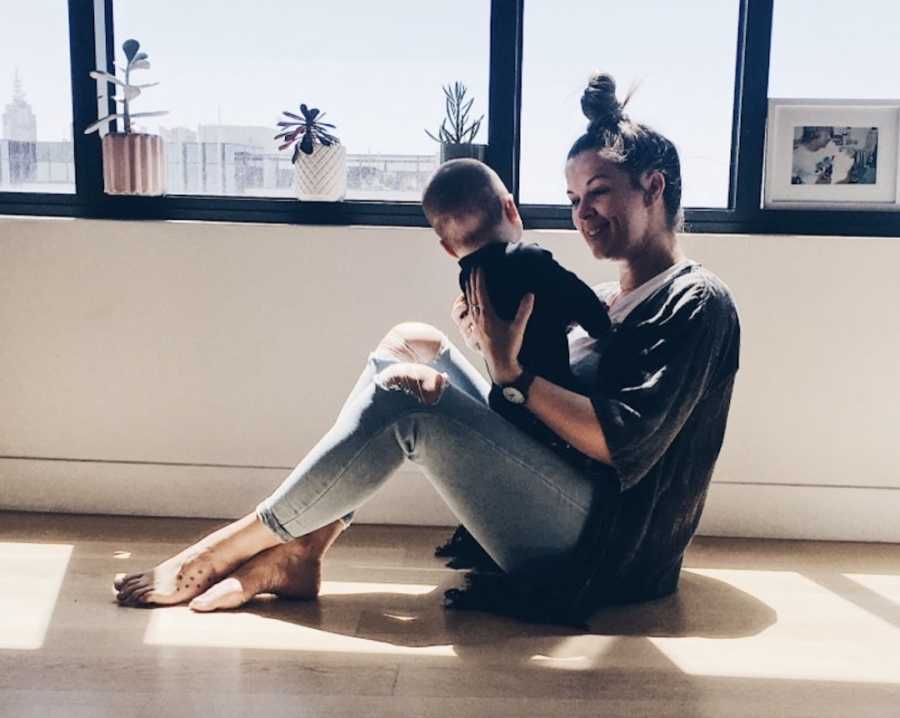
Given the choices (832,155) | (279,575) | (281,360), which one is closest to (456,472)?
(279,575)

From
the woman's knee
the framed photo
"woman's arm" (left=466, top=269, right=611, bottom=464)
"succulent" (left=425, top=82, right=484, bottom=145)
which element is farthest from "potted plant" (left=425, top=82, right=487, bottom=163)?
"woman's arm" (left=466, top=269, right=611, bottom=464)

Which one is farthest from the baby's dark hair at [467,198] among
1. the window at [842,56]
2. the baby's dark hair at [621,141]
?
the window at [842,56]

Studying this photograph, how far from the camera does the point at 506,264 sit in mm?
1881

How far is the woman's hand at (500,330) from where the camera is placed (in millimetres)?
1894

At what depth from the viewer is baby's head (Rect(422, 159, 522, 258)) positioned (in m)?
1.89

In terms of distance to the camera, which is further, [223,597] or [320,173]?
[320,173]

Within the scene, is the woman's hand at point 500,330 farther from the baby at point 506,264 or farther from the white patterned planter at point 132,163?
the white patterned planter at point 132,163

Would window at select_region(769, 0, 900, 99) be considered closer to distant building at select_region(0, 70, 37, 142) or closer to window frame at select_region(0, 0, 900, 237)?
window frame at select_region(0, 0, 900, 237)

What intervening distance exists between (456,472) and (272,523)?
0.38 metres

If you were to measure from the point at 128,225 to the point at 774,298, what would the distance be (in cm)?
169

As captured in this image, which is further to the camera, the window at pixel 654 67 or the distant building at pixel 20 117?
the distant building at pixel 20 117

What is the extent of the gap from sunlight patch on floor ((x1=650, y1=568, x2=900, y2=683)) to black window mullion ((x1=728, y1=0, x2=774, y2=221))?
3.48ft

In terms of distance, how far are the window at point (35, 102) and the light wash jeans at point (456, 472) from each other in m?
1.43

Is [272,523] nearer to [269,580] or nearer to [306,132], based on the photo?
[269,580]
